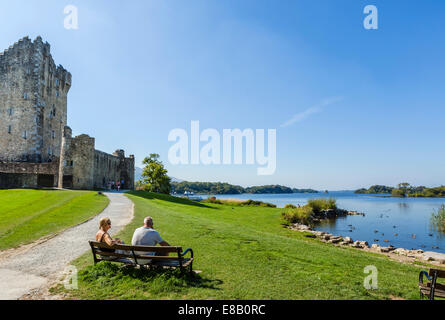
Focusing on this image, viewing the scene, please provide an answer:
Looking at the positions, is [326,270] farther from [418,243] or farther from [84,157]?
[84,157]

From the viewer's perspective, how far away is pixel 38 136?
1784 inches

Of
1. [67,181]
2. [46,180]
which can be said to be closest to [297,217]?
[67,181]

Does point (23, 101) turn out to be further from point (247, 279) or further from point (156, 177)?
point (247, 279)

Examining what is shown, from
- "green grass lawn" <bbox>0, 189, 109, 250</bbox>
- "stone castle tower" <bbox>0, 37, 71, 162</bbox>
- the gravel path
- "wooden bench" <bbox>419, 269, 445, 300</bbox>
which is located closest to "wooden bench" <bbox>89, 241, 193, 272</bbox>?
the gravel path

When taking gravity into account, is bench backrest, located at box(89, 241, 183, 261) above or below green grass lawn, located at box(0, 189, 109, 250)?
above

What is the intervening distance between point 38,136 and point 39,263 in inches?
1855

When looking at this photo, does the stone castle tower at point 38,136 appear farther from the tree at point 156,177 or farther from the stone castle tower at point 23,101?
the tree at point 156,177

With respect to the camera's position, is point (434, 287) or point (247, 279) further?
point (247, 279)

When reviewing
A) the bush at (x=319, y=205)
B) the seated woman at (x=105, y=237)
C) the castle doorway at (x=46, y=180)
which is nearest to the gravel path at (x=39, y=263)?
the seated woman at (x=105, y=237)

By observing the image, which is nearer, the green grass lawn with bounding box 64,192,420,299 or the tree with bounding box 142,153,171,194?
the green grass lawn with bounding box 64,192,420,299

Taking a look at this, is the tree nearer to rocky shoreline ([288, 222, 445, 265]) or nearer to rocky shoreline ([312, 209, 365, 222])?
rocky shoreline ([312, 209, 365, 222])

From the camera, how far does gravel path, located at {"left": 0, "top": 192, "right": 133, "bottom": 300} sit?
5926 millimetres

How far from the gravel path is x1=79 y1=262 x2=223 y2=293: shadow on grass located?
3.43 feet
